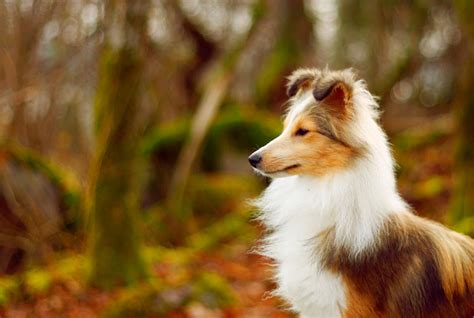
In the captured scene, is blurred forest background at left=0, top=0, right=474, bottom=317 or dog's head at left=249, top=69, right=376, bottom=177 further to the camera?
blurred forest background at left=0, top=0, right=474, bottom=317

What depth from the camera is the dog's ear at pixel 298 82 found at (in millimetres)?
4736

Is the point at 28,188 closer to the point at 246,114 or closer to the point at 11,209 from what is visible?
the point at 11,209

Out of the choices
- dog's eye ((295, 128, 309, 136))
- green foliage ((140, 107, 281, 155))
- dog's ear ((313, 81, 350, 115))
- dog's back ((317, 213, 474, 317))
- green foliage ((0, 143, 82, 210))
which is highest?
green foliage ((140, 107, 281, 155))

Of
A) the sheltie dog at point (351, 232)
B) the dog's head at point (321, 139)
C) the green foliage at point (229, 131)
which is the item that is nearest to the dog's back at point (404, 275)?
the sheltie dog at point (351, 232)

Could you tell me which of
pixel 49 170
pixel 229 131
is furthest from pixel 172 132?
pixel 49 170

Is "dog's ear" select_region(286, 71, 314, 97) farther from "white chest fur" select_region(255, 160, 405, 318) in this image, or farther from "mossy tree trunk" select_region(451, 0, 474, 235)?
"mossy tree trunk" select_region(451, 0, 474, 235)

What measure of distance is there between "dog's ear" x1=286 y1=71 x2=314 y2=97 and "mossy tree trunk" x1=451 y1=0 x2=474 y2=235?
11.2ft

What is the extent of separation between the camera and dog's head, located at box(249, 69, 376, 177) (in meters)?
4.28

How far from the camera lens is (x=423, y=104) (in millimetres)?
18344

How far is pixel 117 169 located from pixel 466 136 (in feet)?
13.3

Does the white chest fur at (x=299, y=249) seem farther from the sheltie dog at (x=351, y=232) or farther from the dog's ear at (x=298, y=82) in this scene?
the dog's ear at (x=298, y=82)

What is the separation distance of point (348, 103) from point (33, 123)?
22.8 feet

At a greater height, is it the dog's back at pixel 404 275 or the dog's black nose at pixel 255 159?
the dog's black nose at pixel 255 159

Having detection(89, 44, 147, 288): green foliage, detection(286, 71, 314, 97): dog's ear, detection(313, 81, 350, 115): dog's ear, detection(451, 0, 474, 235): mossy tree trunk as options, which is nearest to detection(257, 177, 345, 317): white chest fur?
detection(313, 81, 350, 115): dog's ear
